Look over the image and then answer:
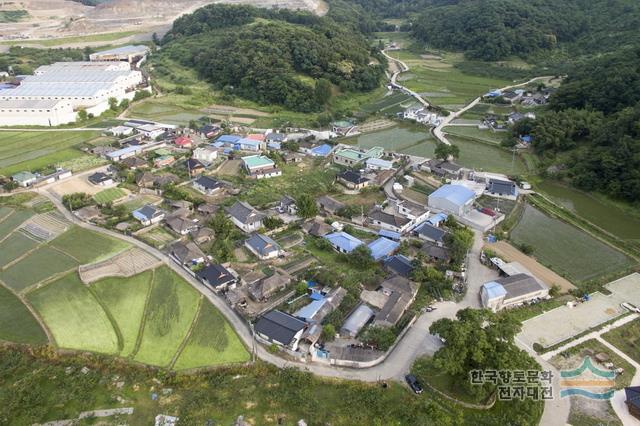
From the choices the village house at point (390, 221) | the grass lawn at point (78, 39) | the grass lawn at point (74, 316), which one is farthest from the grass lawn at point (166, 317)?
the grass lawn at point (78, 39)

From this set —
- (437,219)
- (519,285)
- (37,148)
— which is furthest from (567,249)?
(37,148)

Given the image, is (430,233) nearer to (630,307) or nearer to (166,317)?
(630,307)

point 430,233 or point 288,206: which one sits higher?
point 430,233

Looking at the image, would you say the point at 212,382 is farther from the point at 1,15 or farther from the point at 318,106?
the point at 1,15

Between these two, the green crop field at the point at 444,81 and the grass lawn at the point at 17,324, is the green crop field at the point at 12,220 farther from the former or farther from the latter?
the green crop field at the point at 444,81

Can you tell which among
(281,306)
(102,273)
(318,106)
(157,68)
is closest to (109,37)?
(157,68)

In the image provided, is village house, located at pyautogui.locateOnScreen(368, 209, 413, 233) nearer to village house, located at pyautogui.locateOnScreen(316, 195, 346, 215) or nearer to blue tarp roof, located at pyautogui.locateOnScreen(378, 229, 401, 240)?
blue tarp roof, located at pyautogui.locateOnScreen(378, 229, 401, 240)
